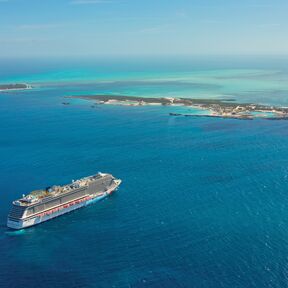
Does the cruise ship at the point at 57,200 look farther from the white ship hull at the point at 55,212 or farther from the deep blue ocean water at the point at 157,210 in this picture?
the deep blue ocean water at the point at 157,210

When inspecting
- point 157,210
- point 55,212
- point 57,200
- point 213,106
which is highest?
point 213,106

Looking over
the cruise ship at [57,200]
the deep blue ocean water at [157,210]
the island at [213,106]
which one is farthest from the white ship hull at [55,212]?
the island at [213,106]

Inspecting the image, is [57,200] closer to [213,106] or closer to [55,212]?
[55,212]

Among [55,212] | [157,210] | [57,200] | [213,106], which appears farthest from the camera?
[213,106]

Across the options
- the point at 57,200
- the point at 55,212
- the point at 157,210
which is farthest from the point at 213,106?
the point at 55,212

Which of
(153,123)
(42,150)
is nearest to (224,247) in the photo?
(42,150)

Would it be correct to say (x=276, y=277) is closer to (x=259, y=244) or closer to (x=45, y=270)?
(x=259, y=244)
